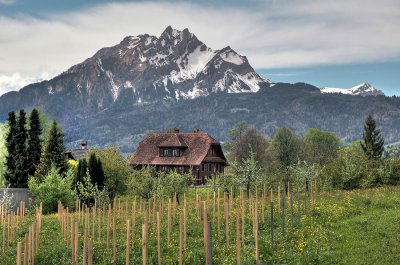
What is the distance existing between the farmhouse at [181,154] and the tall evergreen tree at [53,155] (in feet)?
124

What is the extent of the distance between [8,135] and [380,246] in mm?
60120

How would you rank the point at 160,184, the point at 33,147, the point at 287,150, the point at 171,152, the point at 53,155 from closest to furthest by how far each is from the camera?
the point at 160,184 → the point at 53,155 → the point at 33,147 → the point at 171,152 → the point at 287,150

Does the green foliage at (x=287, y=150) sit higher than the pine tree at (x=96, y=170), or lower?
higher

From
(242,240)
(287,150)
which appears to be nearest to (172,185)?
(242,240)

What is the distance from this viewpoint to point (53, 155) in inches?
2680

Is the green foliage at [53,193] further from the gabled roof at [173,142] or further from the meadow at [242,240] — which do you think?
the gabled roof at [173,142]

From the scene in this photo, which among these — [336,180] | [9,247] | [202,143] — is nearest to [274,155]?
[202,143]

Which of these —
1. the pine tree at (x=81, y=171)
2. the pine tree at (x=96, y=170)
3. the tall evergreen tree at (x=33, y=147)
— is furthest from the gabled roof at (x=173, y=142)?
the pine tree at (x=96, y=170)

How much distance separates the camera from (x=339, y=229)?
31562 mm

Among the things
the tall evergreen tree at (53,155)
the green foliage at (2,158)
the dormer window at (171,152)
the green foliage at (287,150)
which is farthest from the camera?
the green foliage at (287,150)

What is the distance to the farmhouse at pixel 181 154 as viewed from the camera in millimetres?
107750

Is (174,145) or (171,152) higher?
(174,145)

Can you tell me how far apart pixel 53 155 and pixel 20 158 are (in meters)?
7.20

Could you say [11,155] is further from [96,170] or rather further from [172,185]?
[172,185]
